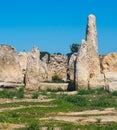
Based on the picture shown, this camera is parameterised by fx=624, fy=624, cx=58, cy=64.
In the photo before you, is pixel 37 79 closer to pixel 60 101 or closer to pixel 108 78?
pixel 108 78

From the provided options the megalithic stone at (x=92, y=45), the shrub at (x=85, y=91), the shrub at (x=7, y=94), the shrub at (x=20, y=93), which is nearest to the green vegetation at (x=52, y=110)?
the shrub at (x=20, y=93)

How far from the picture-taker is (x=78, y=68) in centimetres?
4112

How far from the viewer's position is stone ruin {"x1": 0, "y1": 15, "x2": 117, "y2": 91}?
4103cm

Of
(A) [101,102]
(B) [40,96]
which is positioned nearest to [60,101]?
(A) [101,102]

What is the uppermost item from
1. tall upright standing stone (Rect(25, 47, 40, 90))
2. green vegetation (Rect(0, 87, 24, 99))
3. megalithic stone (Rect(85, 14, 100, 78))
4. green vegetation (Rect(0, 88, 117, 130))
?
megalithic stone (Rect(85, 14, 100, 78))

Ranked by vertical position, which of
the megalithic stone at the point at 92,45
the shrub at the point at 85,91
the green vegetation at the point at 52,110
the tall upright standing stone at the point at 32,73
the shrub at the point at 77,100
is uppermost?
the megalithic stone at the point at 92,45

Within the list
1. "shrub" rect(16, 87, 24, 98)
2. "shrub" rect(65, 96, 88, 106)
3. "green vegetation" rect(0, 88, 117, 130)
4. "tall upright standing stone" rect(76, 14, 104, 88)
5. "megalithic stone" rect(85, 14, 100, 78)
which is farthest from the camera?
"megalithic stone" rect(85, 14, 100, 78)

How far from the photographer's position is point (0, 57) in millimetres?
43688

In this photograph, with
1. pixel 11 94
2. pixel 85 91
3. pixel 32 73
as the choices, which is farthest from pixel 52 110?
pixel 32 73

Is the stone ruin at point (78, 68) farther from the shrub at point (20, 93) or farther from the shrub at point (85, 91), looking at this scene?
the shrub at point (20, 93)

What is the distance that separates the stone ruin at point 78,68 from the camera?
41031mm

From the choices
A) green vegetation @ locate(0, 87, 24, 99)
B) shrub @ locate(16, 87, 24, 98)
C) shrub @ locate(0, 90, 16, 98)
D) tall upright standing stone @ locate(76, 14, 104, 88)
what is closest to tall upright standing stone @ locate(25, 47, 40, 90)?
shrub @ locate(16, 87, 24, 98)

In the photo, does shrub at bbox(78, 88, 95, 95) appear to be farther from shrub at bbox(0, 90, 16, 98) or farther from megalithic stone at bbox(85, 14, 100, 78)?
shrub at bbox(0, 90, 16, 98)

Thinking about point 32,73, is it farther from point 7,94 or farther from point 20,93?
point 7,94
